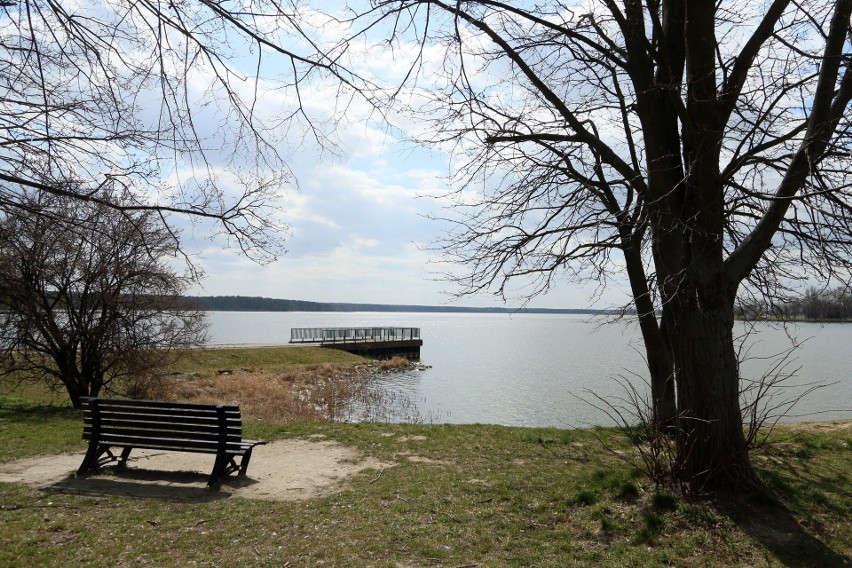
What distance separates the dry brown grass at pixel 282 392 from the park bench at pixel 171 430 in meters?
7.28

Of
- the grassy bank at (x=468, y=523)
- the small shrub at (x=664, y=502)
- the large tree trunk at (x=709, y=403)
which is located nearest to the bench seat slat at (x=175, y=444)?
the grassy bank at (x=468, y=523)

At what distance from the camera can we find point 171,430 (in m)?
6.68

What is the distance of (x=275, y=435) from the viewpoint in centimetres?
967

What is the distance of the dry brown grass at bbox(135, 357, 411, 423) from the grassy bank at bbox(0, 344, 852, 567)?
8.54 m

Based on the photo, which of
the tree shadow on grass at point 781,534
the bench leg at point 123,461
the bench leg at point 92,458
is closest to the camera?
the tree shadow on grass at point 781,534

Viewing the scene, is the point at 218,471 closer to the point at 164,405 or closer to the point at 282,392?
the point at 164,405

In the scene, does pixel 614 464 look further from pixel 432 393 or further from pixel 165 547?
pixel 432 393

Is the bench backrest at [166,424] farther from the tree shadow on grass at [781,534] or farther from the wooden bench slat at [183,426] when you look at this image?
the tree shadow on grass at [781,534]

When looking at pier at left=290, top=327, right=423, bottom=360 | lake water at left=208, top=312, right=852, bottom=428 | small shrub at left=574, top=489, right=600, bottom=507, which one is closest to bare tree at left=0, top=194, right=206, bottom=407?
lake water at left=208, top=312, right=852, bottom=428

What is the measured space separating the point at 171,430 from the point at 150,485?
60 cm

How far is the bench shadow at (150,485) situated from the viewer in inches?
238

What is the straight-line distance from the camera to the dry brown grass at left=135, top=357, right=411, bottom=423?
54.0 ft

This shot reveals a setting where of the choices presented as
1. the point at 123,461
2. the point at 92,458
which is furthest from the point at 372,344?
the point at 92,458

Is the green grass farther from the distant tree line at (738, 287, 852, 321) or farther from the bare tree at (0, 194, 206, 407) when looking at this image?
the distant tree line at (738, 287, 852, 321)
